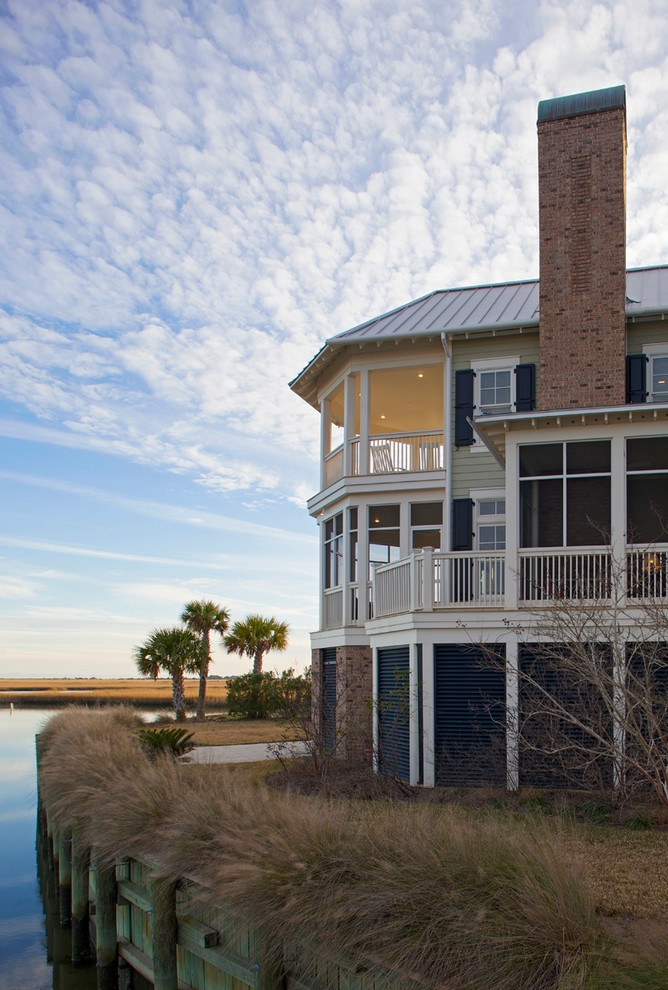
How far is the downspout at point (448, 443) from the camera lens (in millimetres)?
18828

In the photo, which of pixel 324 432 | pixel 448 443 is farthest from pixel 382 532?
pixel 324 432

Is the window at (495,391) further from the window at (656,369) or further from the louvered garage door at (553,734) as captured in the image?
the louvered garage door at (553,734)

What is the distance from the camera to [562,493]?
49.1 ft

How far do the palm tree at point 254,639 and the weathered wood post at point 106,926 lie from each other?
83.1ft

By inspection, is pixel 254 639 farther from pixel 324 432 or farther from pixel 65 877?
pixel 65 877

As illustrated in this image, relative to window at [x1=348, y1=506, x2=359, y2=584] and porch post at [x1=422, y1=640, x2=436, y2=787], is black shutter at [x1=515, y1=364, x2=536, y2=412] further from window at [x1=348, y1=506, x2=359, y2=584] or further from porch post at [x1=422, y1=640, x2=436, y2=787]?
porch post at [x1=422, y1=640, x2=436, y2=787]

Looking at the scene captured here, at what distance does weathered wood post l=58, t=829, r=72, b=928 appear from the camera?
12.9m

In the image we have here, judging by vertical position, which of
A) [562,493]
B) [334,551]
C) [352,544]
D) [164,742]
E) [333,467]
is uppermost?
[333,467]

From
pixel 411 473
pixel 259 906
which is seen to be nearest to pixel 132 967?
pixel 259 906

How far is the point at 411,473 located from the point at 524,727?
7.71 metres

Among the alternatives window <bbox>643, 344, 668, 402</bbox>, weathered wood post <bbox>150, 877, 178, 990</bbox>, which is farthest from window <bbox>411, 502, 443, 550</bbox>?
weathered wood post <bbox>150, 877, 178, 990</bbox>

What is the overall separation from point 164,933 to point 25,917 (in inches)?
324

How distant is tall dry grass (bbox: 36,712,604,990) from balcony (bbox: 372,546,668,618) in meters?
5.97

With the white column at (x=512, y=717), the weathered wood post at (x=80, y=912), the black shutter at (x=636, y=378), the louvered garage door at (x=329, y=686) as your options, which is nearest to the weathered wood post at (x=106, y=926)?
the weathered wood post at (x=80, y=912)
